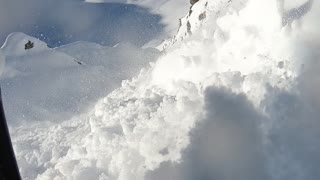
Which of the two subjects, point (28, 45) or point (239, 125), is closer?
point (239, 125)

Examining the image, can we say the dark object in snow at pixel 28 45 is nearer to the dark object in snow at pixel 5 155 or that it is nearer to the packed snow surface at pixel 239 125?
the packed snow surface at pixel 239 125

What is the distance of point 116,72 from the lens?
4175 cm

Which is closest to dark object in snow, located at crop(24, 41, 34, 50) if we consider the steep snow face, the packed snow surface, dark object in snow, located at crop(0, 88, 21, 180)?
the steep snow face

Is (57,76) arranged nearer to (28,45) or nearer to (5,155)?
(28,45)

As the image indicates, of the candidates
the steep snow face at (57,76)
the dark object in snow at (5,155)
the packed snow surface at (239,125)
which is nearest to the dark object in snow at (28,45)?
the steep snow face at (57,76)

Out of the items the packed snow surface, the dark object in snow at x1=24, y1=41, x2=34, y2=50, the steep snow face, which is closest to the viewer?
the packed snow surface

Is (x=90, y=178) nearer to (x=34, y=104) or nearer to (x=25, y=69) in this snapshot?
(x=34, y=104)

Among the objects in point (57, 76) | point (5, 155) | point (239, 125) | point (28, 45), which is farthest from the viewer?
point (28, 45)

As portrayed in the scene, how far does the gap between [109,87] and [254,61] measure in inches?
966

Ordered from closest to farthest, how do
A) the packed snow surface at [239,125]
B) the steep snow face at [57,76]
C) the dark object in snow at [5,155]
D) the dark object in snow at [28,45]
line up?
the dark object in snow at [5,155], the packed snow surface at [239,125], the steep snow face at [57,76], the dark object in snow at [28,45]

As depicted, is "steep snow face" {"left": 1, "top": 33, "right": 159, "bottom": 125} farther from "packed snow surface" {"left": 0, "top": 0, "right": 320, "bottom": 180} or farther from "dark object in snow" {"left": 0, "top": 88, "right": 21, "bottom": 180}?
"dark object in snow" {"left": 0, "top": 88, "right": 21, "bottom": 180}

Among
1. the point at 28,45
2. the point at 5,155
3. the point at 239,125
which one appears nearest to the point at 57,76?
the point at 28,45

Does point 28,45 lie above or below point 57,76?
above

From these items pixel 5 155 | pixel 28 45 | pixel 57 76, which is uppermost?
pixel 28 45
